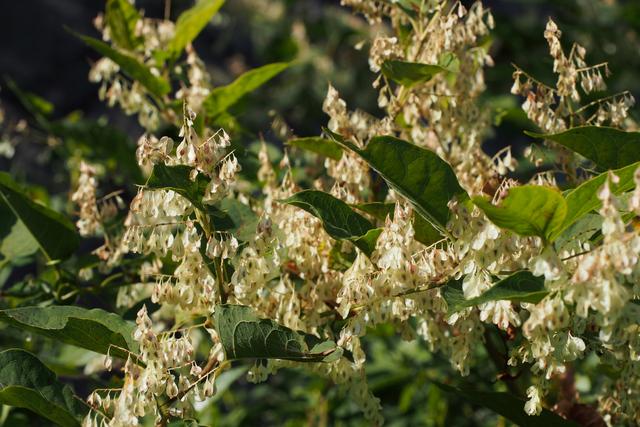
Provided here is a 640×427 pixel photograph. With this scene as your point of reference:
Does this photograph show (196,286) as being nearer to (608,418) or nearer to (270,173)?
(270,173)

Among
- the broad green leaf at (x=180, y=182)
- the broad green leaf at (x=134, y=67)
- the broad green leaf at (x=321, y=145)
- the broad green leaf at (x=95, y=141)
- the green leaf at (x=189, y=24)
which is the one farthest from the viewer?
the broad green leaf at (x=95, y=141)

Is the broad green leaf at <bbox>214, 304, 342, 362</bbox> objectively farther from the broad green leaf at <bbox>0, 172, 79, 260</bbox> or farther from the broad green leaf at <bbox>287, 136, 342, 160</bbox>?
the broad green leaf at <bbox>0, 172, 79, 260</bbox>

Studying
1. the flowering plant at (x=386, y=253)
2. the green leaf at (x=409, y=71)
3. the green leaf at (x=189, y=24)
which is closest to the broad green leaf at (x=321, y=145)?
the flowering plant at (x=386, y=253)

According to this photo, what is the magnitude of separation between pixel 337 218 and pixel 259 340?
238mm

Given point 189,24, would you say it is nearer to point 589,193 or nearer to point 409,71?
point 409,71

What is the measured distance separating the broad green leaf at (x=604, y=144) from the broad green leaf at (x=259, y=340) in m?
0.45

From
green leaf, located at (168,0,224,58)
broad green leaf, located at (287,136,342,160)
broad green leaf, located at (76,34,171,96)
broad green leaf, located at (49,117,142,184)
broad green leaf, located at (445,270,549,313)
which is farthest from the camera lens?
broad green leaf, located at (49,117,142,184)

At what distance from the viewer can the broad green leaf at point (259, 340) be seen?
133cm

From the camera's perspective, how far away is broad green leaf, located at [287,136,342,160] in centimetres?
171

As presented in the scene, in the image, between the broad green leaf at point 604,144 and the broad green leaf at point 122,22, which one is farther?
the broad green leaf at point 122,22

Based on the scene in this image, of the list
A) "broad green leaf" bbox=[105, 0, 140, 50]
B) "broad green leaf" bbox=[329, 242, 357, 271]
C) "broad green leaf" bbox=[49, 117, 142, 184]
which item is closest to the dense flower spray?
"broad green leaf" bbox=[329, 242, 357, 271]

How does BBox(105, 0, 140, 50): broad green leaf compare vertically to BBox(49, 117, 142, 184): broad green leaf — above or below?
above

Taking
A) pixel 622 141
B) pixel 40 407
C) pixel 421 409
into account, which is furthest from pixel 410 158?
pixel 421 409

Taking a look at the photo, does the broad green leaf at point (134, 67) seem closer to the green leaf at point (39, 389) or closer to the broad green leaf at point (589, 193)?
the green leaf at point (39, 389)
